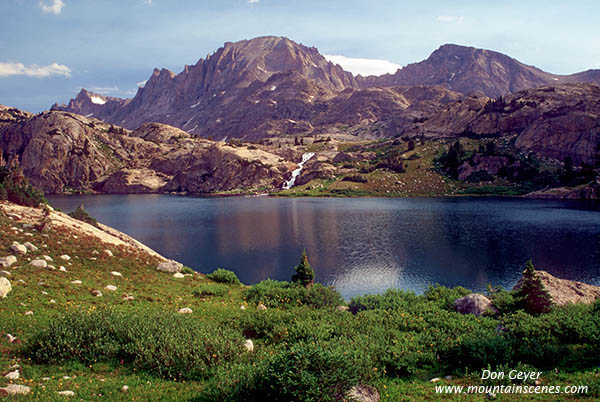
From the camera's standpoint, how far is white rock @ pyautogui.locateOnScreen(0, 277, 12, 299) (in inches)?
699

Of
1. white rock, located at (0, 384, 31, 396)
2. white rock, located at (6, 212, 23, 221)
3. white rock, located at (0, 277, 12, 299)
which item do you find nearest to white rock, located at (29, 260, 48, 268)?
white rock, located at (0, 277, 12, 299)

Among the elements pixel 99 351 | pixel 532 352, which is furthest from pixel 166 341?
pixel 532 352

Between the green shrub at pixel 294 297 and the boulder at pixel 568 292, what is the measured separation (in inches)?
579

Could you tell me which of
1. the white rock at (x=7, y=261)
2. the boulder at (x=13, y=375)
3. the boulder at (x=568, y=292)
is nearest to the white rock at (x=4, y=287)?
the white rock at (x=7, y=261)

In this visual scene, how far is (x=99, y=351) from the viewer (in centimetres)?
1398

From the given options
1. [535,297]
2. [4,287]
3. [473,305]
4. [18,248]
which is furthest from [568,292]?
[18,248]

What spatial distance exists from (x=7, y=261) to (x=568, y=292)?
38.5m

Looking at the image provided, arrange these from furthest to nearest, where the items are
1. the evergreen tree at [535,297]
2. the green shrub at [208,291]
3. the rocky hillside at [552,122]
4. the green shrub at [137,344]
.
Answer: the rocky hillside at [552,122] < the green shrub at [208,291] < the evergreen tree at [535,297] < the green shrub at [137,344]

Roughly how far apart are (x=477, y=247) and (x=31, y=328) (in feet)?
201

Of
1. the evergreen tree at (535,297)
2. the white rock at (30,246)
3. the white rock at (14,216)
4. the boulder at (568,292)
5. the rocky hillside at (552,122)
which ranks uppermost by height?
the rocky hillside at (552,122)

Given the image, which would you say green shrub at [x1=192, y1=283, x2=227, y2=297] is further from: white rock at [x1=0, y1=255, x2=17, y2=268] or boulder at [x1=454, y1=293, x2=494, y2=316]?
boulder at [x1=454, y1=293, x2=494, y2=316]

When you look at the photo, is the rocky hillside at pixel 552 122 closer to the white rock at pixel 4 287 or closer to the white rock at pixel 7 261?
the white rock at pixel 7 261

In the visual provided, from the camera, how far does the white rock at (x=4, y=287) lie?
58.3 ft

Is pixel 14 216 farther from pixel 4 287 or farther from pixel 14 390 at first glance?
pixel 14 390
